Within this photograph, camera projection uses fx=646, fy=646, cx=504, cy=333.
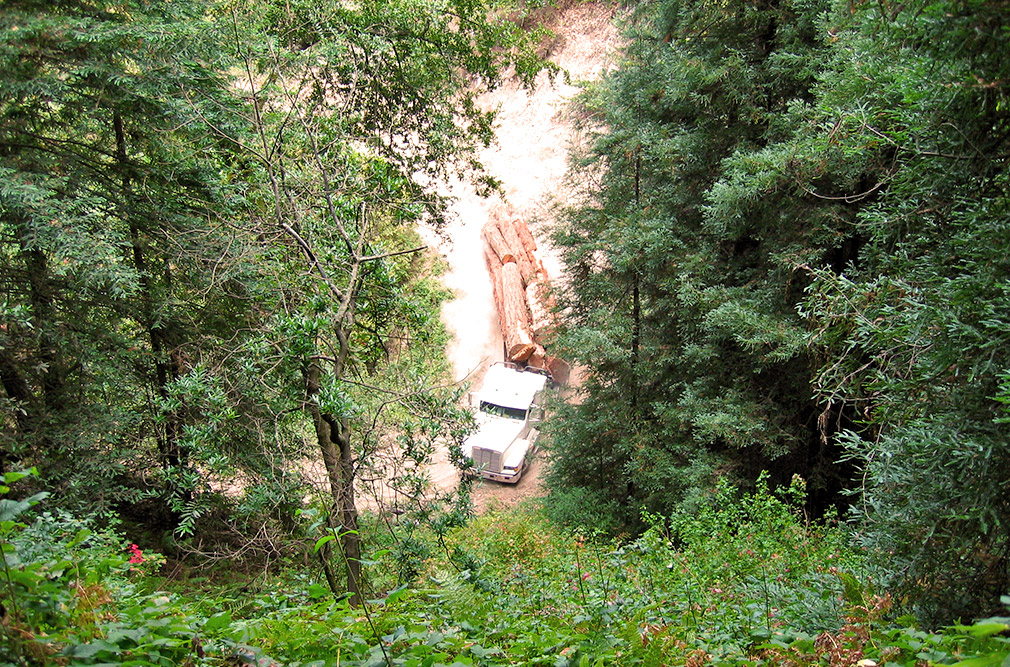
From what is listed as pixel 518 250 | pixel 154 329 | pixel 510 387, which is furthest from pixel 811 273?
pixel 518 250

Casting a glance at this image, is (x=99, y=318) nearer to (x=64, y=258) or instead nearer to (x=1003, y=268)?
(x=64, y=258)

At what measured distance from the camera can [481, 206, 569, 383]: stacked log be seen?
822 inches

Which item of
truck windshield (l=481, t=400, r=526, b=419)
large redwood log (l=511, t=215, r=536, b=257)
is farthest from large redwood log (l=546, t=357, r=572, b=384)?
large redwood log (l=511, t=215, r=536, b=257)

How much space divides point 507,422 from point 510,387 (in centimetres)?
117

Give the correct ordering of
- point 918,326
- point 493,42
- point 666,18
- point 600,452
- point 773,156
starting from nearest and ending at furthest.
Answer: point 918,326, point 773,156, point 493,42, point 666,18, point 600,452

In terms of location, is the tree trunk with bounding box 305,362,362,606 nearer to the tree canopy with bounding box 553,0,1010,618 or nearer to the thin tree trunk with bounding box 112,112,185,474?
the thin tree trunk with bounding box 112,112,185,474

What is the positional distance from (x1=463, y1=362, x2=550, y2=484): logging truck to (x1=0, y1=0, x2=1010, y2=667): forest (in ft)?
9.52

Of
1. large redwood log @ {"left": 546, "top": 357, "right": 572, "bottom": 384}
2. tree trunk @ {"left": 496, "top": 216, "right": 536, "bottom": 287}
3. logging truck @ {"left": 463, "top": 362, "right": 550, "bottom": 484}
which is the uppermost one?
tree trunk @ {"left": 496, "top": 216, "right": 536, "bottom": 287}

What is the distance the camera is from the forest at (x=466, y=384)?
3.35 m

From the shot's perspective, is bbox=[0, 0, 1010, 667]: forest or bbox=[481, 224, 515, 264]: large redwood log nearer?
bbox=[0, 0, 1010, 667]: forest

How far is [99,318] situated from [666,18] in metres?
11.3

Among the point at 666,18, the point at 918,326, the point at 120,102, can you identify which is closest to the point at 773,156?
the point at 666,18

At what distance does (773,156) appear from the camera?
9.90 meters

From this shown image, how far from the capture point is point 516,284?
22078 mm
